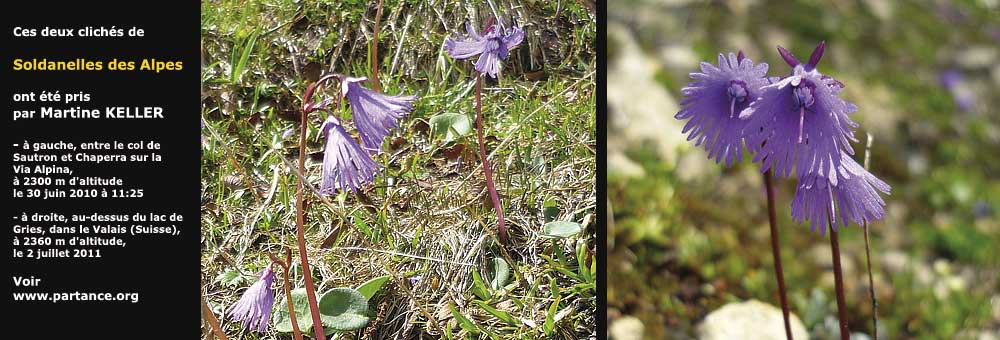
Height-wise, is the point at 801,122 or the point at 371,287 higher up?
the point at 801,122

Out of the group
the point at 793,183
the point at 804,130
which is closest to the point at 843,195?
the point at 804,130

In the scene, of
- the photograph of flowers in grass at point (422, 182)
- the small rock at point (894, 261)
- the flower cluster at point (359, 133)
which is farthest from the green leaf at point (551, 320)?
the small rock at point (894, 261)

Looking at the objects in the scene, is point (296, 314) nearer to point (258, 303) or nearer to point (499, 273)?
point (258, 303)

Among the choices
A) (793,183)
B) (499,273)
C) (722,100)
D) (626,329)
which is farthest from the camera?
(793,183)

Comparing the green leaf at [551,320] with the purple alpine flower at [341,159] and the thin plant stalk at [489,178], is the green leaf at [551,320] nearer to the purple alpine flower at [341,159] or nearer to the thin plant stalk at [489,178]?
the thin plant stalk at [489,178]

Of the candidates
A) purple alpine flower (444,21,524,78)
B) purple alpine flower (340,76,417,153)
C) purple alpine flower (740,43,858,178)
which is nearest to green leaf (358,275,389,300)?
purple alpine flower (340,76,417,153)

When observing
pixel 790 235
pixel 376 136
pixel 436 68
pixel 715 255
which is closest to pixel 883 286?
pixel 790 235

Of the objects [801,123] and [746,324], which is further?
[746,324]

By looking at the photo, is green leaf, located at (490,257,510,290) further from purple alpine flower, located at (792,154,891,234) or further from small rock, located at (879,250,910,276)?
small rock, located at (879,250,910,276)
